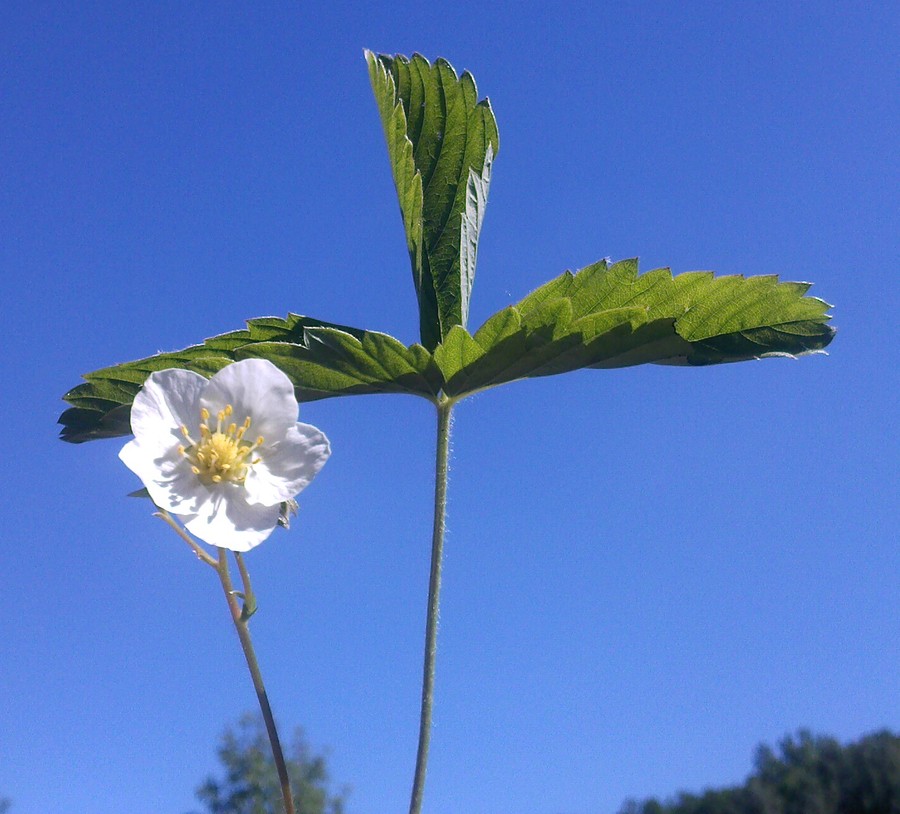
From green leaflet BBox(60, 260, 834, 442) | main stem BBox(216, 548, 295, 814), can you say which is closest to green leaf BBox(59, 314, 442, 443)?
green leaflet BBox(60, 260, 834, 442)

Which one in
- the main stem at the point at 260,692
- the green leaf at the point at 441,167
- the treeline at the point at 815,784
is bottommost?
the main stem at the point at 260,692

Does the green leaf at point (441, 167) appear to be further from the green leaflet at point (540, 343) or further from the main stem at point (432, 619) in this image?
the main stem at point (432, 619)

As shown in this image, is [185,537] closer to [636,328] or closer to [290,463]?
[290,463]

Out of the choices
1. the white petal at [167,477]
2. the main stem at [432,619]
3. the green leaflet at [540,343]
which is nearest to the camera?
the main stem at [432,619]

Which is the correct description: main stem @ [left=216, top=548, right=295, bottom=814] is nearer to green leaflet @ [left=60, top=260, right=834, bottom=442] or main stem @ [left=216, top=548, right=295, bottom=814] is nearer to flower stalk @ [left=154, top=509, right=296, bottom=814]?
flower stalk @ [left=154, top=509, right=296, bottom=814]

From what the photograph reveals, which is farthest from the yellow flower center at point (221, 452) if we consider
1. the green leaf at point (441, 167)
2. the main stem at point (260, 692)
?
the green leaf at point (441, 167)

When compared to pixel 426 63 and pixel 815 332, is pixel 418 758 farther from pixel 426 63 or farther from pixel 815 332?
pixel 426 63
